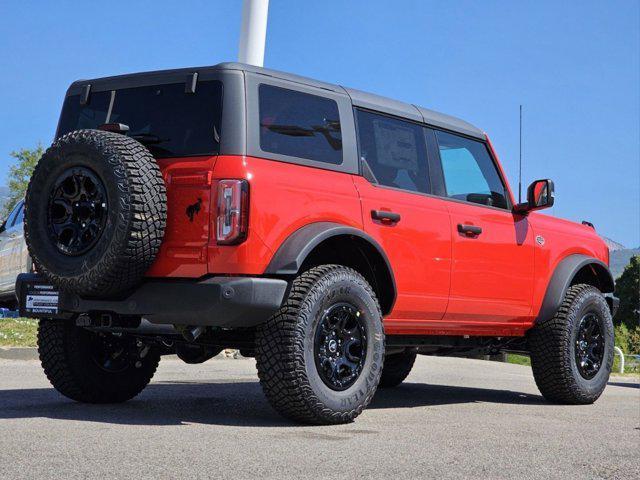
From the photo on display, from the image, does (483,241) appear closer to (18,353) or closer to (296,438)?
(296,438)

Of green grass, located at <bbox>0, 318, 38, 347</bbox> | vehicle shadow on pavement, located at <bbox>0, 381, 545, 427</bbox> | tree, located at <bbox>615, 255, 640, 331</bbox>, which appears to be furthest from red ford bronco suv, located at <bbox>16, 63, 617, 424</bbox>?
tree, located at <bbox>615, 255, 640, 331</bbox>

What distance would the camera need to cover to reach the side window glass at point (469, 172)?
754 cm

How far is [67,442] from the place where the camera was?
4926 millimetres

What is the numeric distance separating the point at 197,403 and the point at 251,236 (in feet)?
6.70

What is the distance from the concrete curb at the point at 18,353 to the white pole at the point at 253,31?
444cm

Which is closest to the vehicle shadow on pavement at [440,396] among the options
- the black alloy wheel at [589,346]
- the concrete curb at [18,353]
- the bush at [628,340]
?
the black alloy wheel at [589,346]

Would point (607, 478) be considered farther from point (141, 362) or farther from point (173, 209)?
point (141, 362)

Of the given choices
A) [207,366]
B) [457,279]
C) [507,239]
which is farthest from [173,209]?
[207,366]

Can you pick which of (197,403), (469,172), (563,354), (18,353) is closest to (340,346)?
(197,403)

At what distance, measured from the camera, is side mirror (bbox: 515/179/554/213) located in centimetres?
808

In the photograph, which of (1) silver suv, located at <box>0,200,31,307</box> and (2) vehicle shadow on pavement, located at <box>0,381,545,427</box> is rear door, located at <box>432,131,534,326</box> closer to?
(2) vehicle shadow on pavement, located at <box>0,381,545,427</box>

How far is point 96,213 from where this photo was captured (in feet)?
18.7

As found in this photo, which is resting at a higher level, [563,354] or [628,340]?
[563,354]

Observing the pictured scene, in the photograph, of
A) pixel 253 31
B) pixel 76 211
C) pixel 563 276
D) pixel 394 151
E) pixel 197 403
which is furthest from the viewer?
pixel 253 31
